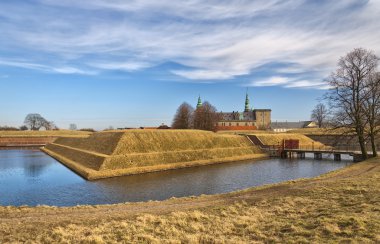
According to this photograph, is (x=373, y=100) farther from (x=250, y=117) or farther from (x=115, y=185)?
(x=250, y=117)

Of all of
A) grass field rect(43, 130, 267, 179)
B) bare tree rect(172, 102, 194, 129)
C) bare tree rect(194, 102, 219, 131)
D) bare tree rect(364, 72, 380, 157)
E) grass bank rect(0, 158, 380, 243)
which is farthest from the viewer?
bare tree rect(172, 102, 194, 129)

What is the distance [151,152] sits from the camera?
163 ft

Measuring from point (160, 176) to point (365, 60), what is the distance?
94.3ft

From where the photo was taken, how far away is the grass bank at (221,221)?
38.9 ft

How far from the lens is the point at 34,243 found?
12102mm

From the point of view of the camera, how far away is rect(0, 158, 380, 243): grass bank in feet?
38.9

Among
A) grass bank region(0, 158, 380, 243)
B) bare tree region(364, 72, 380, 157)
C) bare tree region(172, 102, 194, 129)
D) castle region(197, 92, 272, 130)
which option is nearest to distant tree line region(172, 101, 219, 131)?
bare tree region(172, 102, 194, 129)

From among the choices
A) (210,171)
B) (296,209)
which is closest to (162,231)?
(296,209)

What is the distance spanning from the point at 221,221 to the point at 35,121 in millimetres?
165363

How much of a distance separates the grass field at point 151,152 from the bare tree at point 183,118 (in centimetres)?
3369

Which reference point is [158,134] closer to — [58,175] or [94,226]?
[58,175]

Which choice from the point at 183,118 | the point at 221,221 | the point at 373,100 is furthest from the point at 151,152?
the point at 183,118

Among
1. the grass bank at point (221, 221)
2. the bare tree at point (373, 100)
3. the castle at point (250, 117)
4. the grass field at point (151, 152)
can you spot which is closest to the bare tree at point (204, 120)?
the grass field at point (151, 152)

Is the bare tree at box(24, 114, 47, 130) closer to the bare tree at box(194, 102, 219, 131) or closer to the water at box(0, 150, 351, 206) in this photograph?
the bare tree at box(194, 102, 219, 131)
